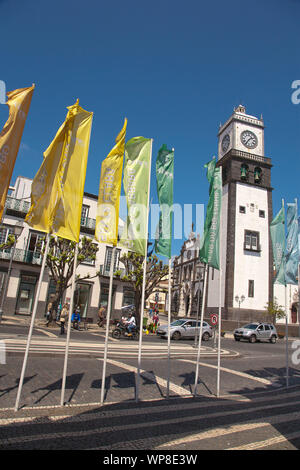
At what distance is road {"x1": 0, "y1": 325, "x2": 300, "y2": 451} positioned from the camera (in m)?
4.48

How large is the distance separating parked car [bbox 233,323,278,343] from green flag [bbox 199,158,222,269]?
20.6m

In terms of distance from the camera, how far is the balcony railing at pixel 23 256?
2827cm

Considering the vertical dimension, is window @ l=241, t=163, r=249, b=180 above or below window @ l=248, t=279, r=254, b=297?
above

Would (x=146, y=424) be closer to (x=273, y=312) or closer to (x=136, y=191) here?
(x=136, y=191)

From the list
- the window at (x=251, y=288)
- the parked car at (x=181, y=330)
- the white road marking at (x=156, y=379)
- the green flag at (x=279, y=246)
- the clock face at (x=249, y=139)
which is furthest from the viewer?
the clock face at (x=249, y=139)

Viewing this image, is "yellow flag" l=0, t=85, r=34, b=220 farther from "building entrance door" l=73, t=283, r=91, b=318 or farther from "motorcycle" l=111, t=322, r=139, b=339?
"building entrance door" l=73, t=283, r=91, b=318

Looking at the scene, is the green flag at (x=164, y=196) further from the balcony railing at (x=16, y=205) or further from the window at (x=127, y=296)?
the window at (x=127, y=296)

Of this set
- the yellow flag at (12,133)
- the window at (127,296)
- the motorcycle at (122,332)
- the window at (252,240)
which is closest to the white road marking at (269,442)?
the yellow flag at (12,133)

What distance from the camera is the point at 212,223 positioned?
362 inches

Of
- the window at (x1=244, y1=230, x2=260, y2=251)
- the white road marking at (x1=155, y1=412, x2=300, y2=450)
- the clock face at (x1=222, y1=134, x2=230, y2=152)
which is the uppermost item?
the clock face at (x1=222, y1=134, x2=230, y2=152)

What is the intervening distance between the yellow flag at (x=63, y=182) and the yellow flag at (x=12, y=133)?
0.67 meters

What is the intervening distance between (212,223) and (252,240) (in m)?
33.3

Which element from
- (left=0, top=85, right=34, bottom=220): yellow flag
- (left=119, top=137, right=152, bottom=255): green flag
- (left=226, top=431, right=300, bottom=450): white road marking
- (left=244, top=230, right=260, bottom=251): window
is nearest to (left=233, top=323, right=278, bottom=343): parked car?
(left=244, top=230, right=260, bottom=251): window
